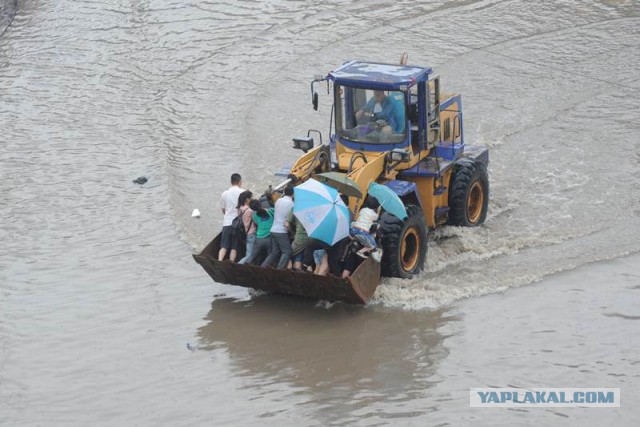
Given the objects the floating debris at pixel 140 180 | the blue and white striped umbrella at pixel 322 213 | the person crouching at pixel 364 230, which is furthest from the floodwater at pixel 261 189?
the blue and white striped umbrella at pixel 322 213

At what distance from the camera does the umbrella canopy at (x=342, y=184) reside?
12.6 meters

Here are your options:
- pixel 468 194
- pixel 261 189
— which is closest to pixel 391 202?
pixel 468 194

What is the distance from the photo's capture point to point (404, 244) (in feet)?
43.8

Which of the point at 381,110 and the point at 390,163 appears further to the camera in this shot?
the point at 381,110

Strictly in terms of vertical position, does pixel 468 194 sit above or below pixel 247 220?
below

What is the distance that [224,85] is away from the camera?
22.0 meters

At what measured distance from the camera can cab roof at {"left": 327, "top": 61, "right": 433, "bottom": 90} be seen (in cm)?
1338

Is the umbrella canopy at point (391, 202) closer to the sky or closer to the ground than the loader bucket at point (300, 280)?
closer to the sky

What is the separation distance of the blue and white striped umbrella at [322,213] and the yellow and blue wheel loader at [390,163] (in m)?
0.49

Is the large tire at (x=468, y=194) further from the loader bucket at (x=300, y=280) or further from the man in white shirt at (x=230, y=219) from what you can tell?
the man in white shirt at (x=230, y=219)

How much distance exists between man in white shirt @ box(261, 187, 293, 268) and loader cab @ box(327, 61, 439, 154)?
5.91 feet

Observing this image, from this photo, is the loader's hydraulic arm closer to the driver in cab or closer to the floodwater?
the driver in cab

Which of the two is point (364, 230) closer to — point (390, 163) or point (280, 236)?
point (280, 236)

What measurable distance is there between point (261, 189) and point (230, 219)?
12.5 ft
